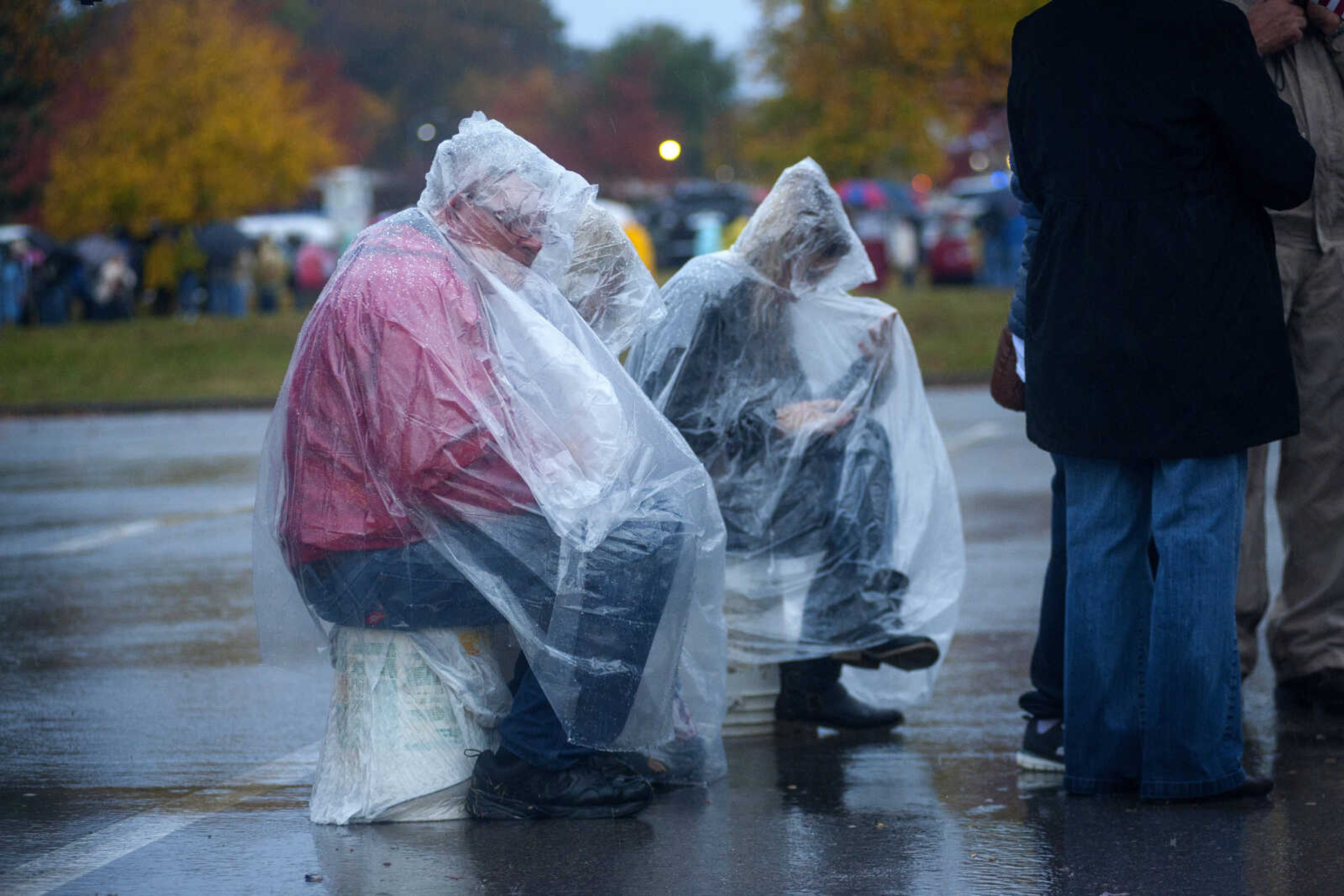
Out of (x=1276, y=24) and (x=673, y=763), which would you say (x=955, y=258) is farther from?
(x=673, y=763)

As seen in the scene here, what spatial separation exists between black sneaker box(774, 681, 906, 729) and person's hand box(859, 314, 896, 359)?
884 millimetres

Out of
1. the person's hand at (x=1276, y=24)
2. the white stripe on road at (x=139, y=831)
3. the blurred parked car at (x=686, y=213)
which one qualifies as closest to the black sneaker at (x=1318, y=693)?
the person's hand at (x=1276, y=24)

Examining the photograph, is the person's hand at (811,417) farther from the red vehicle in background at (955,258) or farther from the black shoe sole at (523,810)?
the red vehicle in background at (955,258)

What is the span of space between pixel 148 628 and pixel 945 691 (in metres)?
2.92

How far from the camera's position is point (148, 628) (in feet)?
20.9

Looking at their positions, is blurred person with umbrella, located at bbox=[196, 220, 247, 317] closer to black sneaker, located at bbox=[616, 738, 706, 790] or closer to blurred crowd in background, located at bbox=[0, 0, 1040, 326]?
blurred crowd in background, located at bbox=[0, 0, 1040, 326]

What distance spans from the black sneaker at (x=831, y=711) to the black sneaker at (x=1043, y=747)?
0.53 m

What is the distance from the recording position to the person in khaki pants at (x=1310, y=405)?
436 cm

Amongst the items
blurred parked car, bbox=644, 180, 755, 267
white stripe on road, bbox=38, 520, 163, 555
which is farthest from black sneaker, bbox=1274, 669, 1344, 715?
blurred parked car, bbox=644, 180, 755, 267

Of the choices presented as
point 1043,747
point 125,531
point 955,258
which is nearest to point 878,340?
point 1043,747

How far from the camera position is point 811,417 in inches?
184

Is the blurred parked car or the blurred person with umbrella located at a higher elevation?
the blurred parked car

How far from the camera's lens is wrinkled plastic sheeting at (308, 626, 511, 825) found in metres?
3.79

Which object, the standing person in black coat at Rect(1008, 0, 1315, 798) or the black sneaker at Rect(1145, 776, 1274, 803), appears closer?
the standing person in black coat at Rect(1008, 0, 1315, 798)
